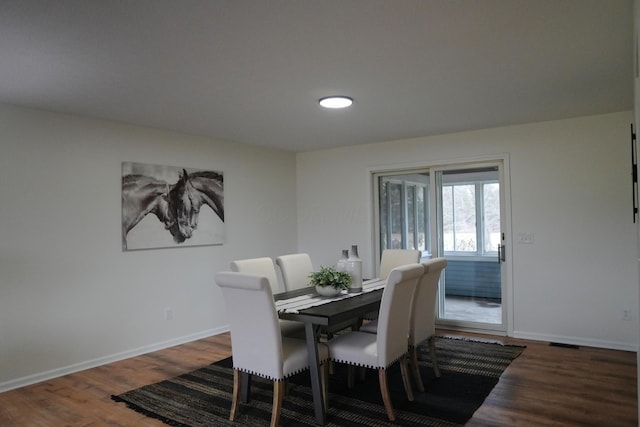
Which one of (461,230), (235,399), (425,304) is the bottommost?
(235,399)

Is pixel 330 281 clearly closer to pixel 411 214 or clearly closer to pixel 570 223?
pixel 411 214

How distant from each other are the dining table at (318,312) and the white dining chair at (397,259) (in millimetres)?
940

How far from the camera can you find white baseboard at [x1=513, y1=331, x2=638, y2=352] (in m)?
4.20

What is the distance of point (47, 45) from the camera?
2.39m

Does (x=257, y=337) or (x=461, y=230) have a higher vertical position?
(x=461, y=230)

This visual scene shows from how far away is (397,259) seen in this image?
14.7ft

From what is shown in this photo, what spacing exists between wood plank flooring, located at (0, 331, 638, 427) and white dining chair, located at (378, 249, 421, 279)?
4.18 feet

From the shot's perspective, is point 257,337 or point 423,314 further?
point 423,314

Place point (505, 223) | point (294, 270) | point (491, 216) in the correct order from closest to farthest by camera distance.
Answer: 1. point (294, 270)
2. point (505, 223)
3. point (491, 216)

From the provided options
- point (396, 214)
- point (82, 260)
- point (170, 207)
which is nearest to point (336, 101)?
point (170, 207)

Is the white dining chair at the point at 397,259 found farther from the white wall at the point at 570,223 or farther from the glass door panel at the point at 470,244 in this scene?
the white wall at the point at 570,223

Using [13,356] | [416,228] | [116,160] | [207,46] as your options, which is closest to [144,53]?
[207,46]

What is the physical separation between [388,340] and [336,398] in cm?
69

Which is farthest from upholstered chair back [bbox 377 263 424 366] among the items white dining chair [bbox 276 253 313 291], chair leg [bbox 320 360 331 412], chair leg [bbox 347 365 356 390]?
white dining chair [bbox 276 253 313 291]
